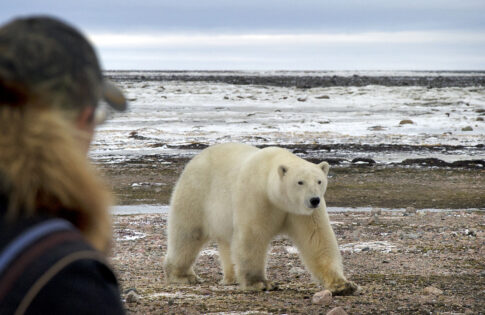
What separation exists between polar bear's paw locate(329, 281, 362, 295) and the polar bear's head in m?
0.61

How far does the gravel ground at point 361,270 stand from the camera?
191 inches

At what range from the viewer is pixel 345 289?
17.3 feet

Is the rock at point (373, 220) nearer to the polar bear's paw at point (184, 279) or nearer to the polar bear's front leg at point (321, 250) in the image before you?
the polar bear's paw at point (184, 279)

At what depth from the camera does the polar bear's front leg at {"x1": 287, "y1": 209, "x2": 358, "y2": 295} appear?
5.35m

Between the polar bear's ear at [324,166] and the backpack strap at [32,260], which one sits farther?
the polar bear's ear at [324,166]

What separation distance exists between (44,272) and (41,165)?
0.48ft

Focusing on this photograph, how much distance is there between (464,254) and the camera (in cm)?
670

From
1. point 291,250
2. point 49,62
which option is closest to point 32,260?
point 49,62

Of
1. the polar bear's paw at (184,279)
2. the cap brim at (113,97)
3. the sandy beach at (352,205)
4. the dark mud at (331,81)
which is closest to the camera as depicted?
the cap brim at (113,97)

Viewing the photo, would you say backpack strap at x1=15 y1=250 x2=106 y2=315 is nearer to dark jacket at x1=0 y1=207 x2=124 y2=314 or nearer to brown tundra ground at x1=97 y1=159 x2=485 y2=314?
dark jacket at x1=0 y1=207 x2=124 y2=314

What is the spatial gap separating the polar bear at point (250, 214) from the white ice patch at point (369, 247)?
1411 mm

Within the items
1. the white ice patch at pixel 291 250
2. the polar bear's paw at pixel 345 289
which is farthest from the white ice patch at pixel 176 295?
the white ice patch at pixel 291 250

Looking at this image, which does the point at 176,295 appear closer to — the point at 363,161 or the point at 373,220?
the point at 373,220

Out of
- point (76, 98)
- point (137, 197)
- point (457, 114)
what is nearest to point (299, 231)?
point (76, 98)
